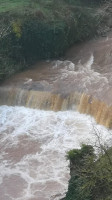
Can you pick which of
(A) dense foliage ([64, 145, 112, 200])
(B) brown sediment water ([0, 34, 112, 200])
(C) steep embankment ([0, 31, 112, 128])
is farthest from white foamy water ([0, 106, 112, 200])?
(A) dense foliage ([64, 145, 112, 200])

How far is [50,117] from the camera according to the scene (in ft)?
62.1

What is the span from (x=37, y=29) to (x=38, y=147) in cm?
853

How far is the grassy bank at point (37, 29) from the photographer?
22.5m

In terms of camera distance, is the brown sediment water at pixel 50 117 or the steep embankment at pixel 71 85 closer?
the brown sediment water at pixel 50 117

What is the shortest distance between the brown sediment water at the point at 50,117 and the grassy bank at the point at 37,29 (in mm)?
753

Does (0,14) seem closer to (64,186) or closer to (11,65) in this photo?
(11,65)

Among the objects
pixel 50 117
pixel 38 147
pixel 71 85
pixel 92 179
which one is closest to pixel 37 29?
pixel 71 85

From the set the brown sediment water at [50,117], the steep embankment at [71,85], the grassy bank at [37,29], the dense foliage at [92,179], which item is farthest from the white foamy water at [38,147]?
the grassy bank at [37,29]

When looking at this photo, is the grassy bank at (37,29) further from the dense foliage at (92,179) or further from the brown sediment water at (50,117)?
the dense foliage at (92,179)

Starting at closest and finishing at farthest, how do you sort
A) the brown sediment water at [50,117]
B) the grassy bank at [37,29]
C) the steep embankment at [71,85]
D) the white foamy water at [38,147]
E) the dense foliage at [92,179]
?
1. the dense foliage at [92,179]
2. the white foamy water at [38,147]
3. the brown sediment water at [50,117]
4. the steep embankment at [71,85]
5. the grassy bank at [37,29]

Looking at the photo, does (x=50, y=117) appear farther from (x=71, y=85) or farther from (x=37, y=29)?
(x=37, y=29)

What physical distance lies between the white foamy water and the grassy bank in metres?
3.77

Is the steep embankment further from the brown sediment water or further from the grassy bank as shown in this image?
the grassy bank

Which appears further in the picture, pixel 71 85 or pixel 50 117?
pixel 71 85
